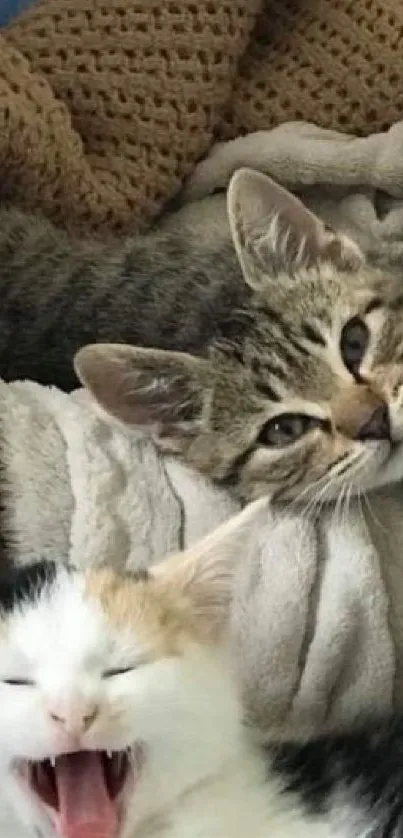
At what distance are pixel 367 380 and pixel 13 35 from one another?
61 centimetres

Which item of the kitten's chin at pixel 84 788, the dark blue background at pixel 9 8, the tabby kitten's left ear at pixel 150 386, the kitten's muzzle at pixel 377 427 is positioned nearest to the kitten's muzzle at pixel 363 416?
the kitten's muzzle at pixel 377 427

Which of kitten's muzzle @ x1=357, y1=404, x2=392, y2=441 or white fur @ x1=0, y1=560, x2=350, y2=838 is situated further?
kitten's muzzle @ x1=357, y1=404, x2=392, y2=441

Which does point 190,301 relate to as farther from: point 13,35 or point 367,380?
point 13,35

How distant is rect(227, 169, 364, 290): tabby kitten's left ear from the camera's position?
1.37 m

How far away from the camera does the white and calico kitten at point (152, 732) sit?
989mm

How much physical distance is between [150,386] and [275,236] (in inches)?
8.0

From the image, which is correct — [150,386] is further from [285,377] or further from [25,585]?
[25,585]

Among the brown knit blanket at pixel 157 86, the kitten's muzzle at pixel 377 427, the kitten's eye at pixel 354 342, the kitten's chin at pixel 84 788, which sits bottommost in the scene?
the kitten's chin at pixel 84 788

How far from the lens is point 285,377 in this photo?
1.34m

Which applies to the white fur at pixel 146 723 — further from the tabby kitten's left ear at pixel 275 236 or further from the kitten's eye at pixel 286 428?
the tabby kitten's left ear at pixel 275 236

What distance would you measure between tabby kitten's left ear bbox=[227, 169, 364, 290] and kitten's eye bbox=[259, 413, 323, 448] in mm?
152

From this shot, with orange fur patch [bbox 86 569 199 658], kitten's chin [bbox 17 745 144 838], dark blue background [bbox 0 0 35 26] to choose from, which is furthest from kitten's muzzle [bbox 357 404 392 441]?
dark blue background [bbox 0 0 35 26]

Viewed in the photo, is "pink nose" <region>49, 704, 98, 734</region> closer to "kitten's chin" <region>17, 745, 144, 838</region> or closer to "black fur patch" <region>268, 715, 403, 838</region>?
"kitten's chin" <region>17, 745, 144, 838</region>

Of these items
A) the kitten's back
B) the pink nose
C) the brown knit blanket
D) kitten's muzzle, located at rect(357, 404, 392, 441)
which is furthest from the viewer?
the brown knit blanket
